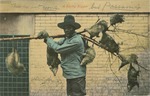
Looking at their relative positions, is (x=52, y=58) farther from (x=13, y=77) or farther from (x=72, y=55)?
(x=13, y=77)

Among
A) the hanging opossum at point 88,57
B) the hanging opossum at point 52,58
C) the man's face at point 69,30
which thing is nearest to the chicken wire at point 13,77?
the hanging opossum at point 52,58

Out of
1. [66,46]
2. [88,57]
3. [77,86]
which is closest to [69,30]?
[66,46]

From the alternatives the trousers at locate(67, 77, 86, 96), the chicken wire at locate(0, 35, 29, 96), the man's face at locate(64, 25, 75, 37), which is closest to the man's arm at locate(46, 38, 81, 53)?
the man's face at locate(64, 25, 75, 37)

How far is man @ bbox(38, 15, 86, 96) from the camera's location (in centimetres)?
585

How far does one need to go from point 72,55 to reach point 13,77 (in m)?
3.55

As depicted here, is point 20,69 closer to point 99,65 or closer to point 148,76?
point 99,65

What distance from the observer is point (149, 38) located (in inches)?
354

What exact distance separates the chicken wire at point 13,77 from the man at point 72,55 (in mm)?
3261

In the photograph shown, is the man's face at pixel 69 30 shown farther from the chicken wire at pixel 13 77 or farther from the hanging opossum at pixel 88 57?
the chicken wire at pixel 13 77

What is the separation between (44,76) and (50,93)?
0.37 m

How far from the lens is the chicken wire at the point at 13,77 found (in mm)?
9117

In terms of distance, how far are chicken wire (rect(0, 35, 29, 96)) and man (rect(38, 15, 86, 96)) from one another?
128 inches

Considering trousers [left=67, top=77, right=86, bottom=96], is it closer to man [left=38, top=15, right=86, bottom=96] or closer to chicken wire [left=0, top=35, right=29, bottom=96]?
man [left=38, top=15, right=86, bottom=96]

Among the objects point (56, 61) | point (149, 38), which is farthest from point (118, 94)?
point (56, 61)
